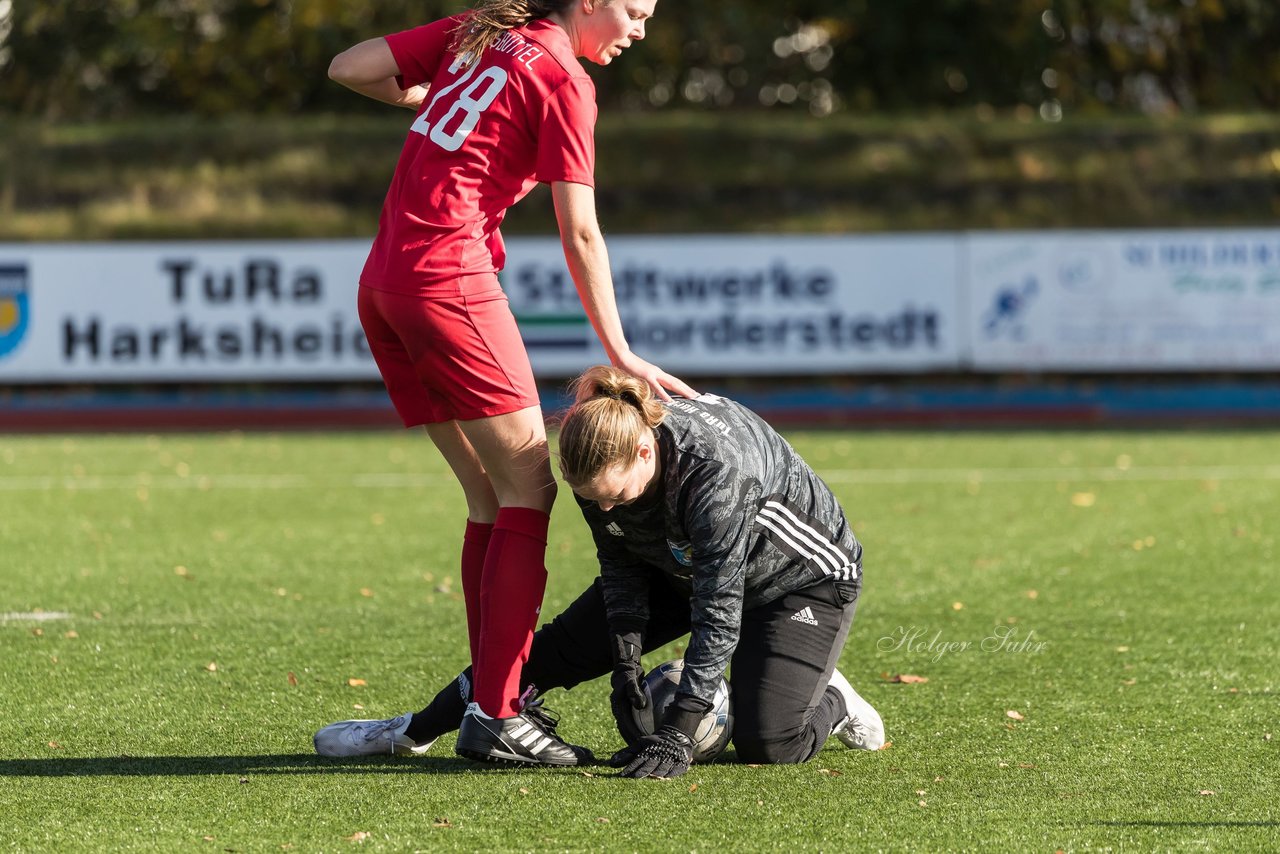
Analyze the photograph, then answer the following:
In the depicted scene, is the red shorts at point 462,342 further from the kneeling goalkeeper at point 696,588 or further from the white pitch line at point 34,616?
the white pitch line at point 34,616

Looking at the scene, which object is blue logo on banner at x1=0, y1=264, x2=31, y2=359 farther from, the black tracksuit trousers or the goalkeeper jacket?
the goalkeeper jacket

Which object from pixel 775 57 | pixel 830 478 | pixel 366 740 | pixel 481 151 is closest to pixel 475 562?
pixel 366 740

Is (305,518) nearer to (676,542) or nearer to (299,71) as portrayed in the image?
(676,542)

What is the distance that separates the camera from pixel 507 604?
3.86 metres

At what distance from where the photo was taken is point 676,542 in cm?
375

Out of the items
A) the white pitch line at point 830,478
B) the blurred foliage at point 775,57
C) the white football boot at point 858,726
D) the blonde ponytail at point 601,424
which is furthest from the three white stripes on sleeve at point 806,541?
the blurred foliage at point 775,57

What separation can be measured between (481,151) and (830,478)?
278 inches

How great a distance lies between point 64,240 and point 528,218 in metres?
6.10

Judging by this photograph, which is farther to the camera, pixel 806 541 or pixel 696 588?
pixel 806 541

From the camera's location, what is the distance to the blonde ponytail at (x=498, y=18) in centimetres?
376

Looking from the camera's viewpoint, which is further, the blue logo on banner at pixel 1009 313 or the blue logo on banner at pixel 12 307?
the blue logo on banner at pixel 1009 313

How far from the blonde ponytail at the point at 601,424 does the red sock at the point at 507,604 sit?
0.37 meters

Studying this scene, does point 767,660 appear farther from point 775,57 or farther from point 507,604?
point 775,57

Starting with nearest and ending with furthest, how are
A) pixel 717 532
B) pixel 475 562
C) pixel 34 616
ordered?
pixel 717 532
pixel 475 562
pixel 34 616
